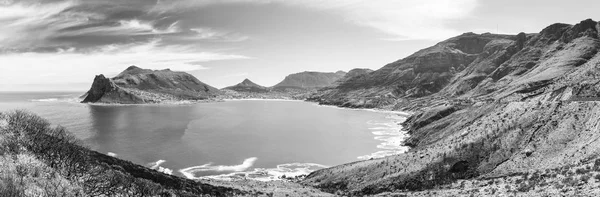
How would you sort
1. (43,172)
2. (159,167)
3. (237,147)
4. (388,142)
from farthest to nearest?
(388,142), (237,147), (159,167), (43,172)

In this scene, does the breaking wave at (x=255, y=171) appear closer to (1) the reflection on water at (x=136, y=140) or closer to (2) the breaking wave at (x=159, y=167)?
(2) the breaking wave at (x=159, y=167)

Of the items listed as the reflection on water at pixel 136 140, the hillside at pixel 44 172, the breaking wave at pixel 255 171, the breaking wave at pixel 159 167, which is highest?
the hillside at pixel 44 172

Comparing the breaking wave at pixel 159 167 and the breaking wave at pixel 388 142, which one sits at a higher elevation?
the breaking wave at pixel 159 167

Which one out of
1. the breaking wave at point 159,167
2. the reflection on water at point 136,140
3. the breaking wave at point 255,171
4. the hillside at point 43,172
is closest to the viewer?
the hillside at point 43,172

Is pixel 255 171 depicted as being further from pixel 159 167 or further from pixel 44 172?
pixel 44 172

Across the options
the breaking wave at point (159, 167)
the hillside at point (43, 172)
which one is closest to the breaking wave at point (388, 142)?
the breaking wave at point (159, 167)

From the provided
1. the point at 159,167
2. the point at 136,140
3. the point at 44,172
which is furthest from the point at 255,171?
the point at 136,140

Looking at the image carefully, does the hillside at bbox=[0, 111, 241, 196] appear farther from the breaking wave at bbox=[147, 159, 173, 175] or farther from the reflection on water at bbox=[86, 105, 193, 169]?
the reflection on water at bbox=[86, 105, 193, 169]

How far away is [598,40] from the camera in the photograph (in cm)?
19338

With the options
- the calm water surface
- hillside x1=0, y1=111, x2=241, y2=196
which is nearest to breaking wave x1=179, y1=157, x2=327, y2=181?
the calm water surface

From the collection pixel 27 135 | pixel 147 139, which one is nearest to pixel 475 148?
pixel 27 135

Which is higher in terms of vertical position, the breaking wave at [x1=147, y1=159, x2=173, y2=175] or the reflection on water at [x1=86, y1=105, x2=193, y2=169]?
the reflection on water at [x1=86, y1=105, x2=193, y2=169]

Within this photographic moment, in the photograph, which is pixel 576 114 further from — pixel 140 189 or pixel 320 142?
pixel 320 142

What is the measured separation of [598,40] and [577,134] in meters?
228
